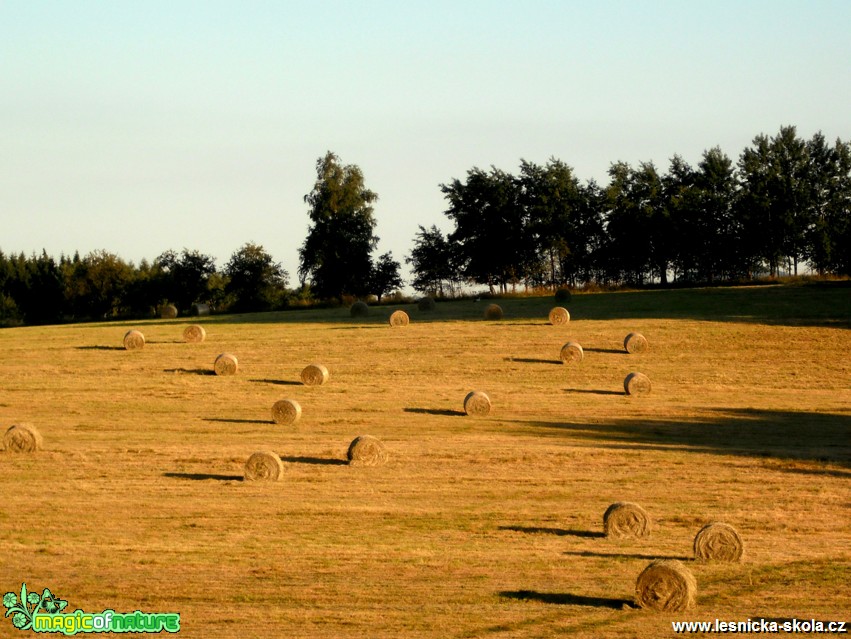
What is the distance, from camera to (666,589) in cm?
1697

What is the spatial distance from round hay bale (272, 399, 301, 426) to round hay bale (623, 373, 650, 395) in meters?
11.9

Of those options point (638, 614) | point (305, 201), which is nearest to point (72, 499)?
point (638, 614)

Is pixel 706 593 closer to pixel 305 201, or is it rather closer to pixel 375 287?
pixel 375 287

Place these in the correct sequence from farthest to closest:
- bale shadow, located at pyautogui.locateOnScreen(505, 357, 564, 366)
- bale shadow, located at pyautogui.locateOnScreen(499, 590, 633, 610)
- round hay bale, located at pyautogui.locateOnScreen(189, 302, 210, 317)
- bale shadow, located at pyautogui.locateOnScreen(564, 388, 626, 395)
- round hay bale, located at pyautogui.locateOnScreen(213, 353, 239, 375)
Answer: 1. round hay bale, located at pyautogui.locateOnScreen(189, 302, 210, 317)
2. bale shadow, located at pyautogui.locateOnScreen(505, 357, 564, 366)
3. round hay bale, located at pyautogui.locateOnScreen(213, 353, 239, 375)
4. bale shadow, located at pyautogui.locateOnScreen(564, 388, 626, 395)
5. bale shadow, located at pyautogui.locateOnScreen(499, 590, 633, 610)

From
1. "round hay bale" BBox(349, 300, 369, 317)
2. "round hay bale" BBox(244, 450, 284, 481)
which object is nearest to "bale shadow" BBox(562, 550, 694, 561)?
"round hay bale" BBox(244, 450, 284, 481)

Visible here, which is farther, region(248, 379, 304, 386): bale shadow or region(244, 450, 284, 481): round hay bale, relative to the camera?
region(248, 379, 304, 386): bale shadow

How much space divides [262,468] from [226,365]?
17524mm

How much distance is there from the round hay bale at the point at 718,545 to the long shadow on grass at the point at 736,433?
11.1 m

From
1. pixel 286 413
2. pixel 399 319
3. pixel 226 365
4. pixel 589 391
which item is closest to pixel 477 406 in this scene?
pixel 589 391

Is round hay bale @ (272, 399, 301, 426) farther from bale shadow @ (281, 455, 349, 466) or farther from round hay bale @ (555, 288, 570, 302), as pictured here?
round hay bale @ (555, 288, 570, 302)

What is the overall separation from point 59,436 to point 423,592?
63.3ft

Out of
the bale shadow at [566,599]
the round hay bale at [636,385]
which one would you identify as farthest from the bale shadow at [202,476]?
the round hay bale at [636,385]

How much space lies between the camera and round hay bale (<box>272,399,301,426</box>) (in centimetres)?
3591

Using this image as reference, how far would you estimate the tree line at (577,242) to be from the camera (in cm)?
7556
